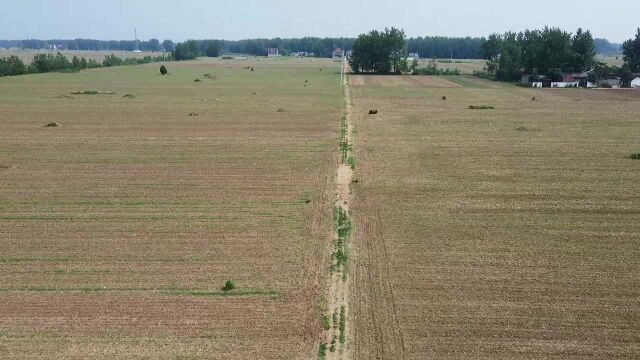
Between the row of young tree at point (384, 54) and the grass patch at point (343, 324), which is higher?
the row of young tree at point (384, 54)

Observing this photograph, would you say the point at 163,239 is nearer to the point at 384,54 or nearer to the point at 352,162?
the point at 352,162

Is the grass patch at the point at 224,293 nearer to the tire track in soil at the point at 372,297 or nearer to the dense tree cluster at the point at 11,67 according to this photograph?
the tire track in soil at the point at 372,297

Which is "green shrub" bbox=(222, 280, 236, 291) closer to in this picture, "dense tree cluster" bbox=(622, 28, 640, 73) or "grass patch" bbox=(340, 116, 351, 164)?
"grass patch" bbox=(340, 116, 351, 164)

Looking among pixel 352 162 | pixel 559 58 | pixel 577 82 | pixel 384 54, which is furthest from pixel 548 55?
pixel 352 162

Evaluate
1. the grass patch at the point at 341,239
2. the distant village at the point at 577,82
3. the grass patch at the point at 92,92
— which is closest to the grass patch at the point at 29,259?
the grass patch at the point at 341,239

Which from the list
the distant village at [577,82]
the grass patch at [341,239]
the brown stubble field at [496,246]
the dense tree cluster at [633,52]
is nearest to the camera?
the brown stubble field at [496,246]

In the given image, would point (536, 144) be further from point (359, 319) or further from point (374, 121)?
point (359, 319)

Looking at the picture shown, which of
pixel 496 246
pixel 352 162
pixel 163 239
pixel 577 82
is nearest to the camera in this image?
pixel 496 246
